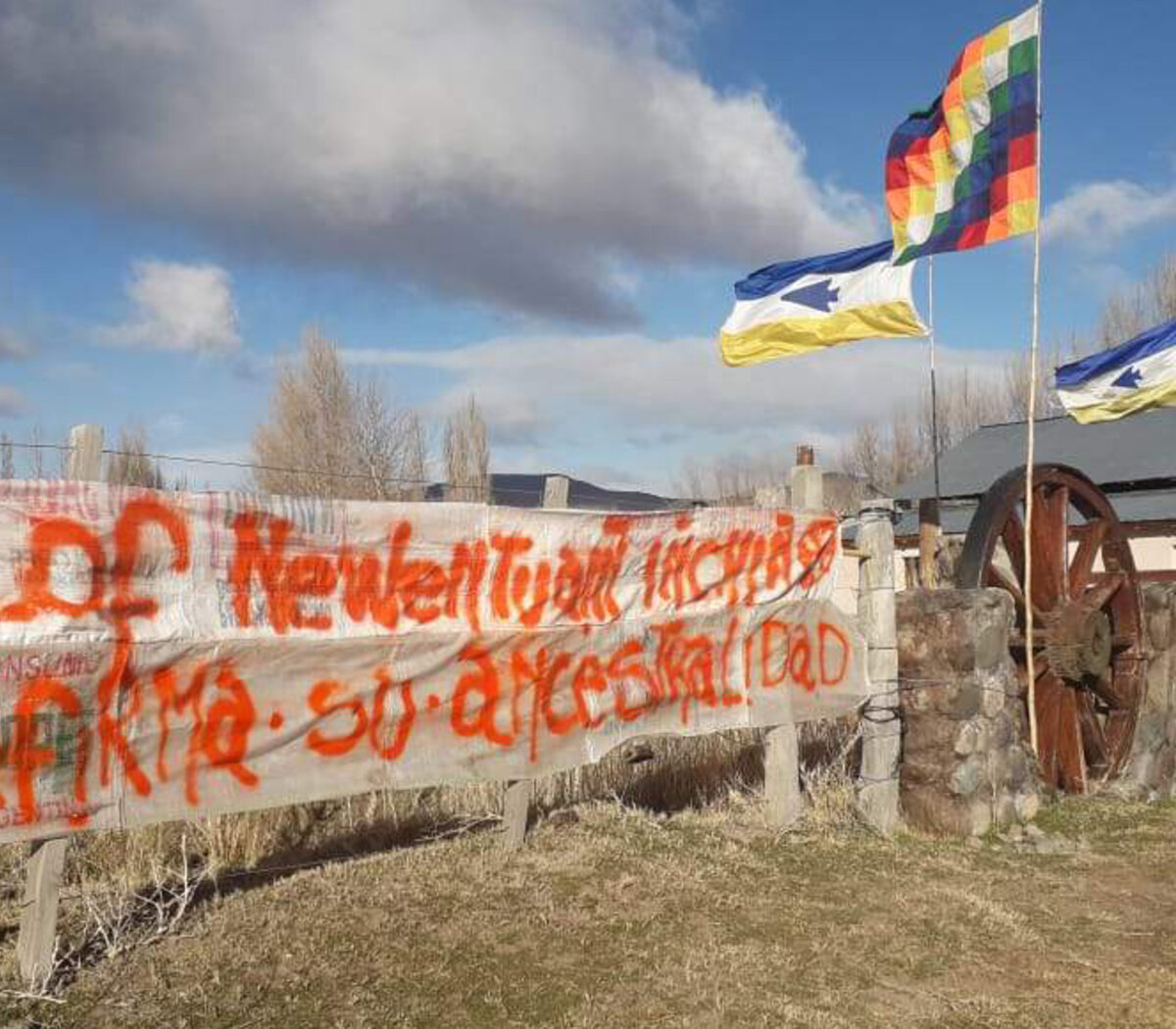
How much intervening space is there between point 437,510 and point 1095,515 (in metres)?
6.28

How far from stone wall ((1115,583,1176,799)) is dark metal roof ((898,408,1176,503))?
10111mm

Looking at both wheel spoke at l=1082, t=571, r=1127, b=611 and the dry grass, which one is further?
wheel spoke at l=1082, t=571, r=1127, b=611

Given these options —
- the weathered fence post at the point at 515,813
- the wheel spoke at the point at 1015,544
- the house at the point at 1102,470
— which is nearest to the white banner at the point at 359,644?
the weathered fence post at the point at 515,813

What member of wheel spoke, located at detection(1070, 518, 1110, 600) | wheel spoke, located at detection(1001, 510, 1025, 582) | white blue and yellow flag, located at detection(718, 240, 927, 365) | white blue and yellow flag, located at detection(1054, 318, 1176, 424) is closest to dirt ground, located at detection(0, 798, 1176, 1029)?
wheel spoke, located at detection(1001, 510, 1025, 582)

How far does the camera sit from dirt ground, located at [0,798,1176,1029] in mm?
4215

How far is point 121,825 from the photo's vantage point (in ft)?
14.8

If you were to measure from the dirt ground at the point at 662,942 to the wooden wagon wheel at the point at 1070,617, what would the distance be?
2.02 meters

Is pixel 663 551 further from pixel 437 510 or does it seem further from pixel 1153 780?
pixel 1153 780

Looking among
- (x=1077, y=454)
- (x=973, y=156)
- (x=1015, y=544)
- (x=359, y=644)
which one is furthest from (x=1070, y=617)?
(x=1077, y=454)

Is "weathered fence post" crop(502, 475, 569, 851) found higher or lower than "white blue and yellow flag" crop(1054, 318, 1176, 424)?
lower

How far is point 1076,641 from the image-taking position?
8.68m

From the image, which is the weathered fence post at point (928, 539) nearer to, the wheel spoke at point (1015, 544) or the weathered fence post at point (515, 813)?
the wheel spoke at point (1015, 544)

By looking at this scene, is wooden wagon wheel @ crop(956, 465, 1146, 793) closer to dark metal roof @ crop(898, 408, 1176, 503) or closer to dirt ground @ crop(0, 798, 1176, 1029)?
dirt ground @ crop(0, 798, 1176, 1029)

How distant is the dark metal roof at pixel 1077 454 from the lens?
826 inches
